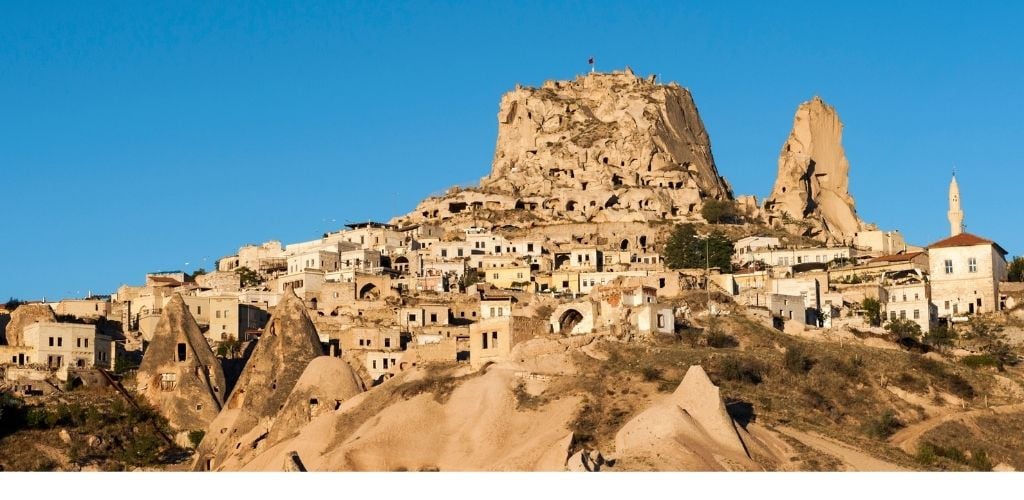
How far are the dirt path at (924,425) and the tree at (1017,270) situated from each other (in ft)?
84.1

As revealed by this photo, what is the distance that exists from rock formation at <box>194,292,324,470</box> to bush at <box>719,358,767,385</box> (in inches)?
629

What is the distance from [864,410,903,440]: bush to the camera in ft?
229

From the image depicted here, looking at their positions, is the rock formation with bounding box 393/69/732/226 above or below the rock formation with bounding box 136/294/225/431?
above

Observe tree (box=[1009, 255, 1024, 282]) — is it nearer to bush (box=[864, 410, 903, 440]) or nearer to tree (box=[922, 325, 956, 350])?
tree (box=[922, 325, 956, 350])

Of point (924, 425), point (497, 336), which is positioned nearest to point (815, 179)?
point (497, 336)

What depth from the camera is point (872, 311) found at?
91.6 metres

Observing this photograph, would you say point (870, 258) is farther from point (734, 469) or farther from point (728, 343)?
point (734, 469)

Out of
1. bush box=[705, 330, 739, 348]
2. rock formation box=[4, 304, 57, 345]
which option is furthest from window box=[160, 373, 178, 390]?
bush box=[705, 330, 739, 348]

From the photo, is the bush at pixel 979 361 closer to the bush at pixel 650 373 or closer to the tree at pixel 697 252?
the bush at pixel 650 373

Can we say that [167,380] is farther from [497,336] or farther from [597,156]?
[597,156]

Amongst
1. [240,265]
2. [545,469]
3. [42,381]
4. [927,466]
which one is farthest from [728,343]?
[240,265]

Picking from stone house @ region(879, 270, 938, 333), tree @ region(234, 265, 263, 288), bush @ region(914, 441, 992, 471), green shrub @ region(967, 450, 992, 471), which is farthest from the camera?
tree @ region(234, 265, 263, 288)

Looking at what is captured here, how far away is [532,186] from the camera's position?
13475cm

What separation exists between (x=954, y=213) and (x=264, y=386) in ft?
149
